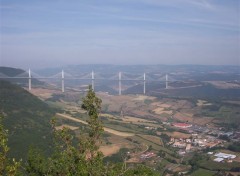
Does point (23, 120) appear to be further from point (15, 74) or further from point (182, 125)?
point (15, 74)

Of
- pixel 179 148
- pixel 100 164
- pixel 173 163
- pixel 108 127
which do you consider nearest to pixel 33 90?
pixel 108 127

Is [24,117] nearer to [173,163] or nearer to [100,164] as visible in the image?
[173,163]

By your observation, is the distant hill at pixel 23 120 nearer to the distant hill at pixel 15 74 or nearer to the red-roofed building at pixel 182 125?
the red-roofed building at pixel 182 125

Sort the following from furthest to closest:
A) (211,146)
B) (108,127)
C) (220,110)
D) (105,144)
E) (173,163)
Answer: (220,110), (108,127), (211,146), (105,144), (173,163)

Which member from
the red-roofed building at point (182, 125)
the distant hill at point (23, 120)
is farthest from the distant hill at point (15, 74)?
the red-roofed building at point (182, 125)

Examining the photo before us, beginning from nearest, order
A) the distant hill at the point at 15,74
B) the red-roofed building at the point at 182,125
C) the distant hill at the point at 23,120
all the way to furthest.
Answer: the distant hill at the point at 23,120
the red-roofed building at the point at 182,125
the distant hill at the point at 15,74

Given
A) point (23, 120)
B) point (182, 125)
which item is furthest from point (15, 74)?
point (182, 125)

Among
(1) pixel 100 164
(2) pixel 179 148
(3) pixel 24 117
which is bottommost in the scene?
(2) pixel 179 148

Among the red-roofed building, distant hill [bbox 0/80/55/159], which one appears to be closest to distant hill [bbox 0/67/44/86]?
distant hill [bbox 0/80/55/159]
